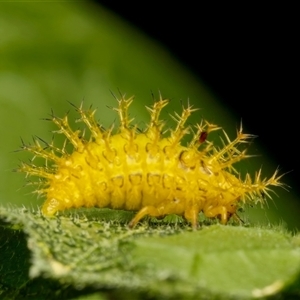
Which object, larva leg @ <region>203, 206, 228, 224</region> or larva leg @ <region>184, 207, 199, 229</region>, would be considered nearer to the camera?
larva leg @ <region>184, 207, 199, 229</region>

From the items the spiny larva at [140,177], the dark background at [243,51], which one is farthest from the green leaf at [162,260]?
the dark background at [243,51]

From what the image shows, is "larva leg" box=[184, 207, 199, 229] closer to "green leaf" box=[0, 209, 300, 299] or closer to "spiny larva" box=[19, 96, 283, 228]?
"spiny larva" box=[19, 96, 283, 228]

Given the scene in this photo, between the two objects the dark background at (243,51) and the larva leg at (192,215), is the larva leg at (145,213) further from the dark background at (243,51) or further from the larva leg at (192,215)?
the dark background at (243,51)

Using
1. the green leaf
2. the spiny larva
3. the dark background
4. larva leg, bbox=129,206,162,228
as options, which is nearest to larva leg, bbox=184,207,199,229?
the spiny larva

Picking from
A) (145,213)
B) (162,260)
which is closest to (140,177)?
(145,213)

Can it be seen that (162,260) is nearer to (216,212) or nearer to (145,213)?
(145,213)
